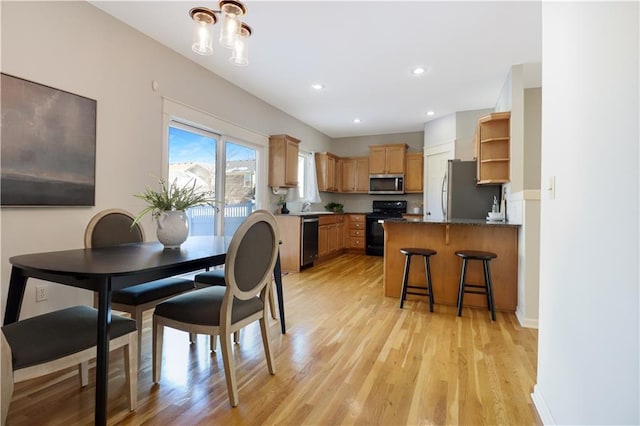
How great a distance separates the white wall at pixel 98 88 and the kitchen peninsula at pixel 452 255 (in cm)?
265

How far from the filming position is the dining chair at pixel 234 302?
161 centimetres

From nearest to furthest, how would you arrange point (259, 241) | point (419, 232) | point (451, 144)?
point (259, 241)
point (419, 232)
point (451, 144)

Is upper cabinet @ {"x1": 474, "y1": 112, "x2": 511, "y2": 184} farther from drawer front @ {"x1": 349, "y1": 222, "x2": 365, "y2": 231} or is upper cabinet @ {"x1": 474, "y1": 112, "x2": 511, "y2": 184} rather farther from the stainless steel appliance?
drawer front @ {"x1": 349, "y1": 222, "x2": 365, "y2": 231}

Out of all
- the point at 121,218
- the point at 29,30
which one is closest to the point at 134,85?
the point at 29,30

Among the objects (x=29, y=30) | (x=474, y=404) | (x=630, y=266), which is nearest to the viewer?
(x=630, y=266)

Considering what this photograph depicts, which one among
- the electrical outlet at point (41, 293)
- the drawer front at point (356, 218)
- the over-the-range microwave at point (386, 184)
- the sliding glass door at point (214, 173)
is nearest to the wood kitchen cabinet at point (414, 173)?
the over-the-range microwave at point (386, 184)

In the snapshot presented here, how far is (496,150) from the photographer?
12.0 feet

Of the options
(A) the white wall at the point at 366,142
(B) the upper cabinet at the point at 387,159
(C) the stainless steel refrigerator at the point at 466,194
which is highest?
(A) the white wall at the point at 366,142

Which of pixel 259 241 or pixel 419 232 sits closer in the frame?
pixel 259 241

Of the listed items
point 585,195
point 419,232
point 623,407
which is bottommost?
point 623,407

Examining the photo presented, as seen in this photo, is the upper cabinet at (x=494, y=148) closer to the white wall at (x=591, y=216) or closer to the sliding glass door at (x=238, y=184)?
the white wall at (x=591, y=216)

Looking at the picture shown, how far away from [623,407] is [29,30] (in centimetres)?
364

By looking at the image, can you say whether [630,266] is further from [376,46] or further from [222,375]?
[376,46]

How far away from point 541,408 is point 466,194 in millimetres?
3166
